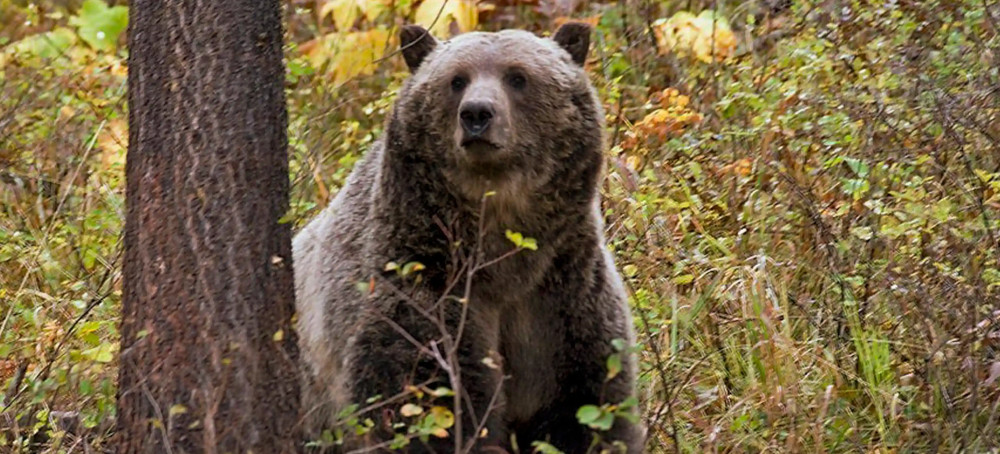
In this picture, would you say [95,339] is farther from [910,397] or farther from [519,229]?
[910,397]

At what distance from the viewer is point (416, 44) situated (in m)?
5.19

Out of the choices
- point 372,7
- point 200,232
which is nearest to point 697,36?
point 372,7

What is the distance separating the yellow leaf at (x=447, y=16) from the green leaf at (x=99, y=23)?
6.70 feet

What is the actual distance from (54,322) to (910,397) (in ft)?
10.2

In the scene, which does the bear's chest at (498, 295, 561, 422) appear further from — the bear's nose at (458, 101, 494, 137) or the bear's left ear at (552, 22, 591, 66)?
the bear's left ear at (552, 22, 591, 66)

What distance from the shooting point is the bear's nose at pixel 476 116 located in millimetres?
4672

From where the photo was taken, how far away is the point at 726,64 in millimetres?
7727

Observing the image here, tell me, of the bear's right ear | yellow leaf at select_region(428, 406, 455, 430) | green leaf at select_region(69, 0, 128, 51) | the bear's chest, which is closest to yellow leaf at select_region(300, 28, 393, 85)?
green leaf at select_region(69, 0, 128, 51)

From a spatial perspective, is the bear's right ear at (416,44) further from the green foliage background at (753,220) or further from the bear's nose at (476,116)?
the green foliage background at (753,220)

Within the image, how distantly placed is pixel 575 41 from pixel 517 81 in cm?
36

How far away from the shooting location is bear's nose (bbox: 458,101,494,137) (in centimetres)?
467

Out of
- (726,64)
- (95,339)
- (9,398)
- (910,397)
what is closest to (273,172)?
(95,339)

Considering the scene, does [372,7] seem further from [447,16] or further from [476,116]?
[476,116]

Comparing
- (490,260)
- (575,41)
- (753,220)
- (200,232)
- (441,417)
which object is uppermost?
(575,41)
